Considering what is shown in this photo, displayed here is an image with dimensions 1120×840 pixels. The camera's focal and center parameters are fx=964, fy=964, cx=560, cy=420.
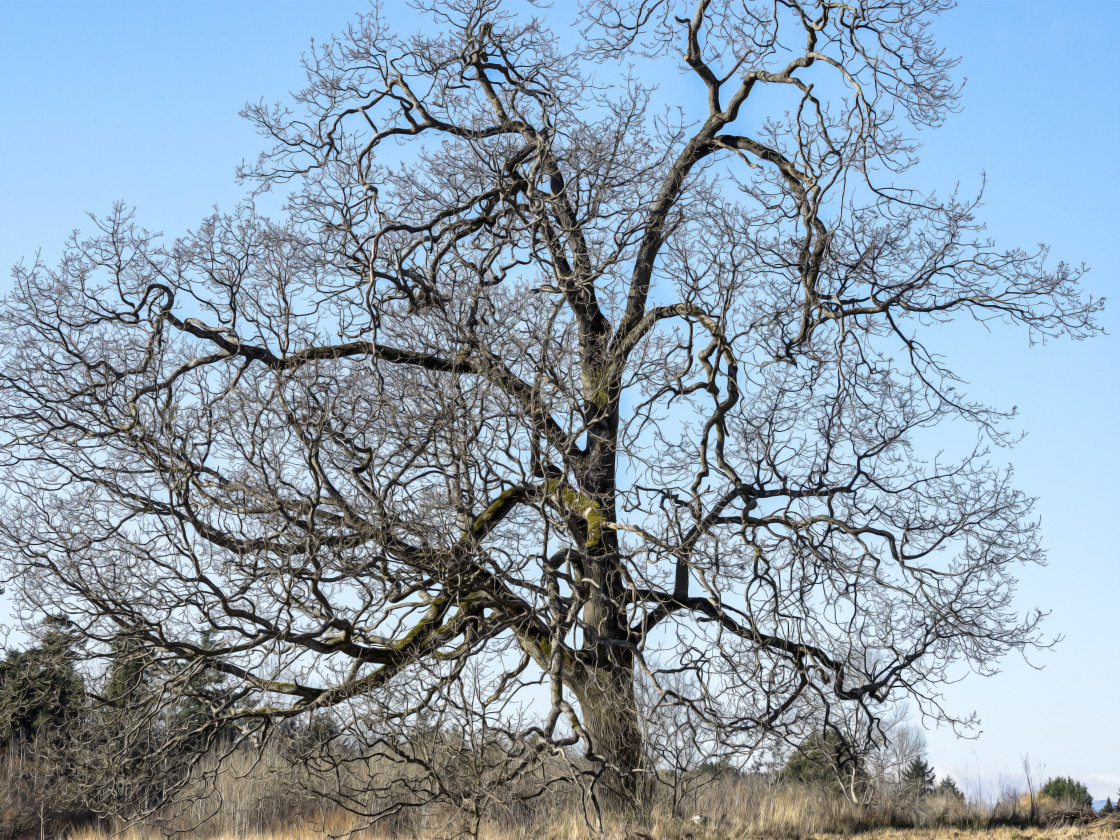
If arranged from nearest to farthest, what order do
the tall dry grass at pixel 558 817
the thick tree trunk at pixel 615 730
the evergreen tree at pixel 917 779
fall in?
the tall dry grass at pixel 558 817 < the thick tree trunk at pixel 615 730 < the evergreen tree at pixel 917 779

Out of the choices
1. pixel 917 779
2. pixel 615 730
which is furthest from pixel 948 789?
pixel 615 730

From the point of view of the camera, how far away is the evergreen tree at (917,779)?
39.8 feet

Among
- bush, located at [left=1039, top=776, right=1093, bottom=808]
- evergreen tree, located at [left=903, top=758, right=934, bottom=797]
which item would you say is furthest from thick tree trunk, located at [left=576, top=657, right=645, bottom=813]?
bush, located at [left=1039, top=776, right=1093, bottom=808]

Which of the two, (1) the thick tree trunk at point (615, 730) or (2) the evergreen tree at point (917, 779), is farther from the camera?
(2) the evergreen tree at point (917, 779)

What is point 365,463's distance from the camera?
8.65 metres

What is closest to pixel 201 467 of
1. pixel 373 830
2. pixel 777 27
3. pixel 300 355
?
pixel 300 355

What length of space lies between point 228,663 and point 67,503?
2441 millimetres

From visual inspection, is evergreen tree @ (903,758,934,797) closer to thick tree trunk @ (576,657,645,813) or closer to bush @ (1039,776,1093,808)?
bush @ (1039,776,1093,808)

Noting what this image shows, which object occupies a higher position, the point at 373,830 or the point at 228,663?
the point at 228,663

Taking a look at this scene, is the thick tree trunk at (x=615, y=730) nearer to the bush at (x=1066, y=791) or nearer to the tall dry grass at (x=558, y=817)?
the tall dry grass at (x=558, y=817)

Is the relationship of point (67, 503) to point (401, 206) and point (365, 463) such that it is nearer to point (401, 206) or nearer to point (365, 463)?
point (365, 463)

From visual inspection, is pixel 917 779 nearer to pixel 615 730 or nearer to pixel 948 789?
pixel 948 789

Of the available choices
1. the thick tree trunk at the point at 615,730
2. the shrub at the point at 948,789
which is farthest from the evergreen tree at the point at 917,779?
the thick tree trunk at the point at 615,730

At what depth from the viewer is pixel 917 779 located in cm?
1298
